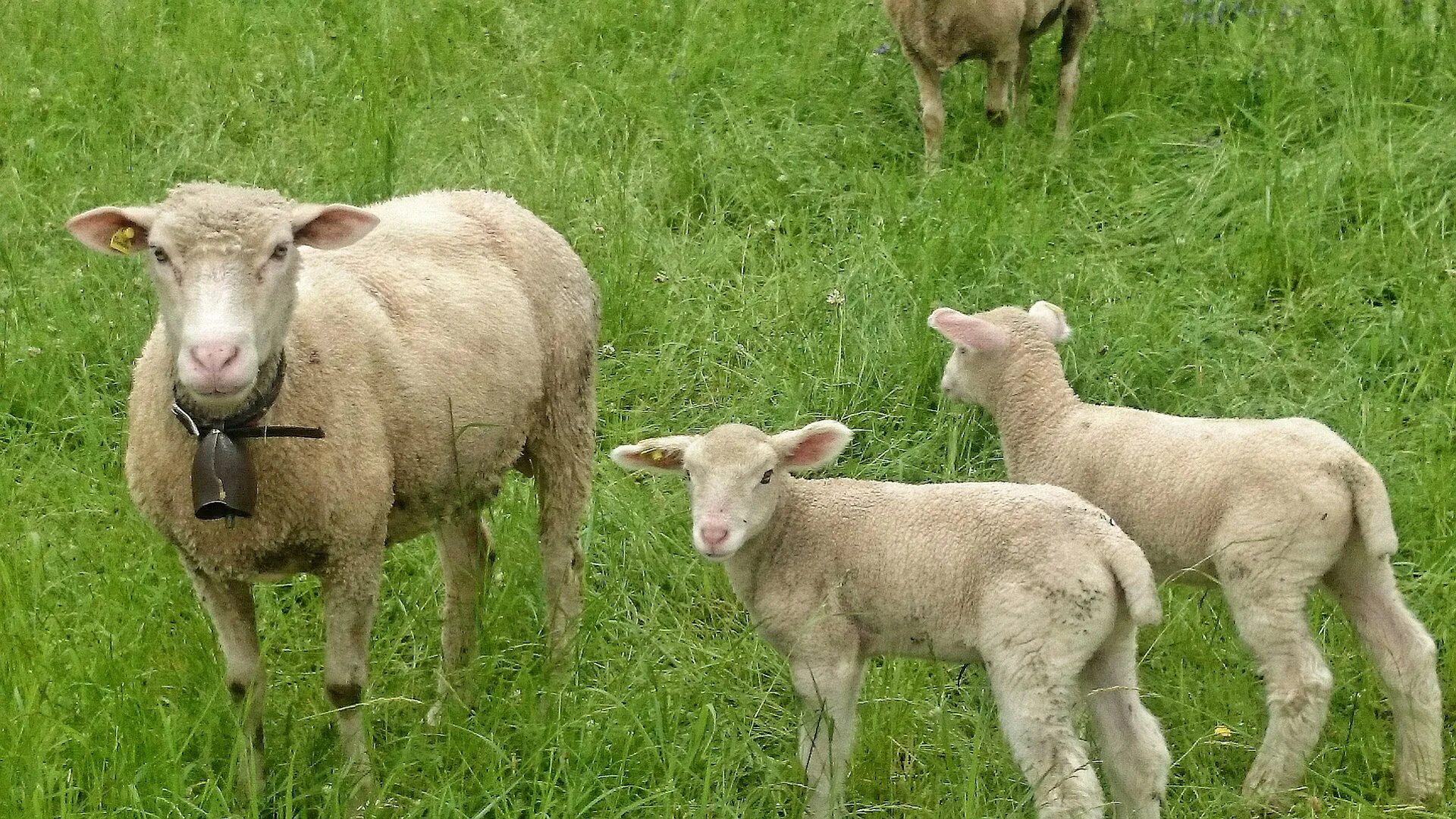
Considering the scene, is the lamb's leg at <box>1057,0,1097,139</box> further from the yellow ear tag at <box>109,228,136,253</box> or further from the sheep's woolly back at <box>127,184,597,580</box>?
the yellow ear tag at <box>109,228,136,253</box>

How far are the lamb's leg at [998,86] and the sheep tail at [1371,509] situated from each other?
12.0ft

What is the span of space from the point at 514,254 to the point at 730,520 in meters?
1.18

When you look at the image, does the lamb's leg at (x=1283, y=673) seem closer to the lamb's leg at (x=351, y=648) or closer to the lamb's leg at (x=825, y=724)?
the lamb's leg at (x=825, y=724)

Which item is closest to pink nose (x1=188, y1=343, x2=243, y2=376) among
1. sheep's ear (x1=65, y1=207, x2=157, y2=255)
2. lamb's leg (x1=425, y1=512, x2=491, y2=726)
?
sheep's ear (x1=65, y1=207, x2=157, y2=255)

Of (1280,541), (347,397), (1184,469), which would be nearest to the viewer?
(347,397)

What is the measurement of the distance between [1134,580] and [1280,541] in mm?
581

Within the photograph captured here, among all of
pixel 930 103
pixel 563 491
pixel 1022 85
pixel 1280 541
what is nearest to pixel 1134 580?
pixel 1280 541

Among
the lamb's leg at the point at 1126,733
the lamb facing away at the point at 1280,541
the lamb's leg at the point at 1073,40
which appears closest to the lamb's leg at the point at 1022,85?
the lamb's leg at the point at 1073,40

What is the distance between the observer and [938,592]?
3.45 meters

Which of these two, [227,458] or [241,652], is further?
[241,652]

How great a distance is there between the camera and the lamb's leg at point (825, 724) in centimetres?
345

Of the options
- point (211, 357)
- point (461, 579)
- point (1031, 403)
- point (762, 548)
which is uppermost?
point (211, 357)

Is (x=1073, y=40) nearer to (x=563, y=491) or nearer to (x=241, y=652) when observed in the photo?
(x=563, y=491)

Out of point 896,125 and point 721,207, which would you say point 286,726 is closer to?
point 721,207
